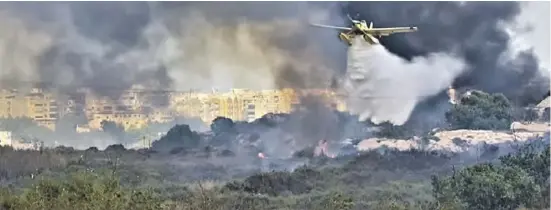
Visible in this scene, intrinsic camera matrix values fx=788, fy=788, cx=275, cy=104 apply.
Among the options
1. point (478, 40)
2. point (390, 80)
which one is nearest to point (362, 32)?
point (390, 80)

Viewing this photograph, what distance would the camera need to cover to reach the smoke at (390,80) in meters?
4.76

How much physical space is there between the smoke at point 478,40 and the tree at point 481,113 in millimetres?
57

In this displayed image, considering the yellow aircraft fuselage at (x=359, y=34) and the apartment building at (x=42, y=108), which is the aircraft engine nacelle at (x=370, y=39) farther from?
the apartment building at (x=42, y=108)

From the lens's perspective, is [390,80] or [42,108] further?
[390,80]

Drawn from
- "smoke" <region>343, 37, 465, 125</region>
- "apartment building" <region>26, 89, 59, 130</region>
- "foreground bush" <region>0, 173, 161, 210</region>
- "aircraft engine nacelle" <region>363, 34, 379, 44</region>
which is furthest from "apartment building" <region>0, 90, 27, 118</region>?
"aircraft engine nacelle" <region>363, 34, 379, 44</region>

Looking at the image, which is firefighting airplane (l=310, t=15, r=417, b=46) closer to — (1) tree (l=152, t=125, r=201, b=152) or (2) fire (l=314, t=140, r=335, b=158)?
(2) fire (l=314, t=140, r=335, b=158)

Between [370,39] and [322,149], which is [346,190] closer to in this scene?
[322,149]

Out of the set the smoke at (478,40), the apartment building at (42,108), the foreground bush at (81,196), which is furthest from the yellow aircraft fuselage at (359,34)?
the apartment building at (42,108)

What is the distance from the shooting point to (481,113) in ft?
15.8

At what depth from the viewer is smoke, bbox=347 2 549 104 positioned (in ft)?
15.8

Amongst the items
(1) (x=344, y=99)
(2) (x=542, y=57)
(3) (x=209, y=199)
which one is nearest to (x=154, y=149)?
(3) (x=209, y=199)

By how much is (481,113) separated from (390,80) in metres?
0.60

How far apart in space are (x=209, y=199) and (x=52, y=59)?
1.22 meters

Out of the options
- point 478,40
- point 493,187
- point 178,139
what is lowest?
point 493,187
